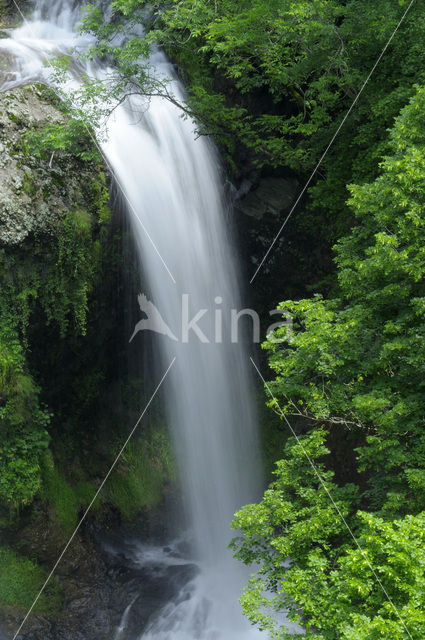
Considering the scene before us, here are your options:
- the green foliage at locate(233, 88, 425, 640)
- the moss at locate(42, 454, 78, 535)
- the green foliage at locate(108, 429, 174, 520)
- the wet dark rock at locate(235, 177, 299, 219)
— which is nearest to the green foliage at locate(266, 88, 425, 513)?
the green foliage at locate(233, 88, 425, 640)

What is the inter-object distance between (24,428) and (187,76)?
8520mm

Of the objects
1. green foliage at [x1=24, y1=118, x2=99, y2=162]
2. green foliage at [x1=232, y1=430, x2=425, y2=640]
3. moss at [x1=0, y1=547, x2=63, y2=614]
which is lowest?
moss at [x1=0, y1=547, x2=63, y2=614]

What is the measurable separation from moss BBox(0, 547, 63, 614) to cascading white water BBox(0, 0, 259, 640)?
1.84 m

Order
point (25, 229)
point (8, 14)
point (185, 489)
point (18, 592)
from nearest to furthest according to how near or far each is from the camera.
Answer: point (25, 229), point (18, 592), point (185, 489), point (8, 14)

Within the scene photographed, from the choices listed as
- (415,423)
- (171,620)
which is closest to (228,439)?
(171,620)

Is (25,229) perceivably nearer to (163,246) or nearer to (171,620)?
(163,246)

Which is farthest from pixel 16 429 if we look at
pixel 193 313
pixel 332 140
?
pixel 332 140

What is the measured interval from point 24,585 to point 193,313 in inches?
238

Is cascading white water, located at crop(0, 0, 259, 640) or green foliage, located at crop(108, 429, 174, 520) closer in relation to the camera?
cascading white water, located at crop(0, 0, 259, 640)

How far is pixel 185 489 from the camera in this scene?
41.5 feet

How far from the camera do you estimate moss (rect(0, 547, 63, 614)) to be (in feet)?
31.9

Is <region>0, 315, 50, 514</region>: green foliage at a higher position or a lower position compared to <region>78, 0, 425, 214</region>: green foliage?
lower

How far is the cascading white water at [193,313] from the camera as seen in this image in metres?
10.5

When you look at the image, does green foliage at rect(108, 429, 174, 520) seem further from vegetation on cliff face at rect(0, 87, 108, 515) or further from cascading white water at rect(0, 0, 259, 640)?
vegetation on cliff face at rect(0, 87, 108, 515)
